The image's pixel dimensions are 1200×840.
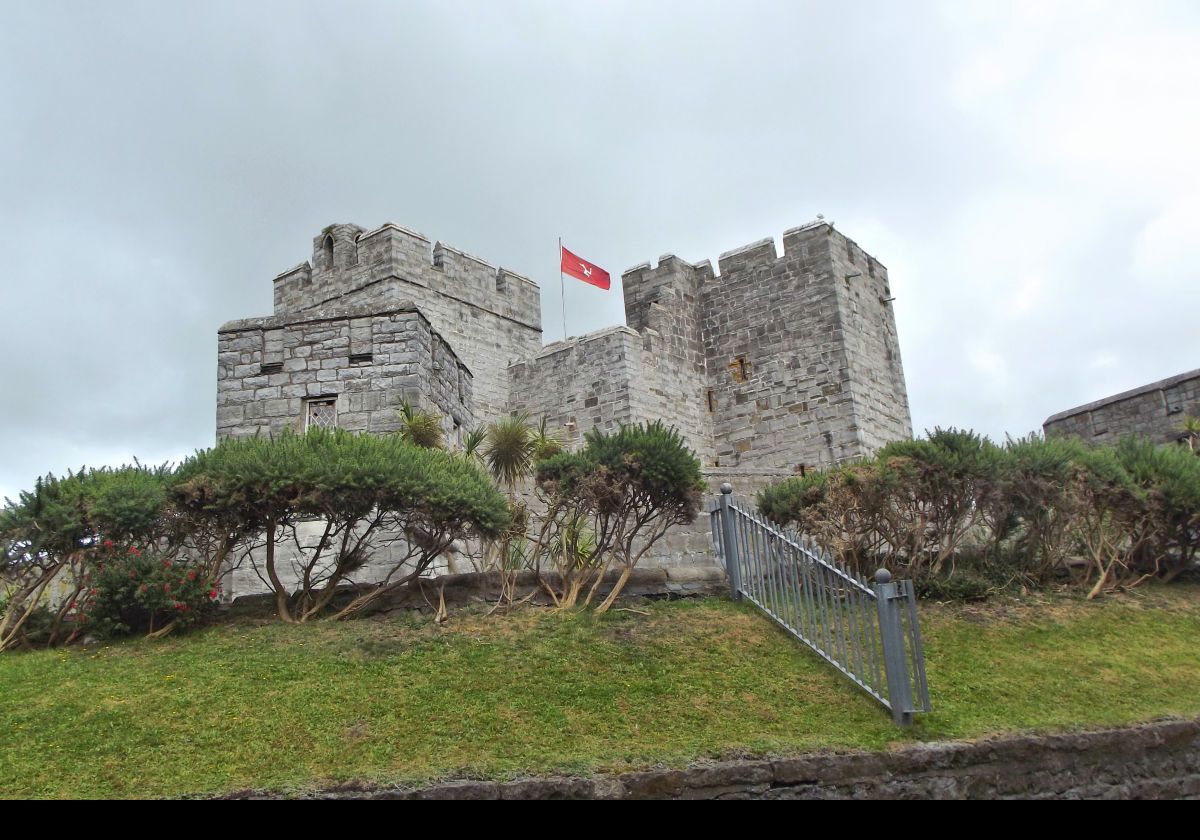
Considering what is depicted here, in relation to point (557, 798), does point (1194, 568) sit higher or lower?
higher

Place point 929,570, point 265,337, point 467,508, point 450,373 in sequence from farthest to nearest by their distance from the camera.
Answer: point 450,373 → point 265,337 → point 929,570 → point 467,508

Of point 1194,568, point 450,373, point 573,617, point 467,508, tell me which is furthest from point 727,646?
point 1194,568

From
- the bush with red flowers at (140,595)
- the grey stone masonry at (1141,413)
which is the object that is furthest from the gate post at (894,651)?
the grey stone masonry at (1141,413)

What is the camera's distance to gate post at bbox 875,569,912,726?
749cm

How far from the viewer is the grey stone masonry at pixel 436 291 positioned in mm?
22453

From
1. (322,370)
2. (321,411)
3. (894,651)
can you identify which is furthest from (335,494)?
(894,651)

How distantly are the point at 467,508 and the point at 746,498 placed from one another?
5320 millimetres

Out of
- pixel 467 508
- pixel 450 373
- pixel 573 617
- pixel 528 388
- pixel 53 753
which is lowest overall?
pixel 53 753

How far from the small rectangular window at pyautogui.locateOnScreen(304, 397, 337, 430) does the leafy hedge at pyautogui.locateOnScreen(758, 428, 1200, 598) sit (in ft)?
17.1

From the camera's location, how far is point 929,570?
11.2m

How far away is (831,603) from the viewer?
376 inches

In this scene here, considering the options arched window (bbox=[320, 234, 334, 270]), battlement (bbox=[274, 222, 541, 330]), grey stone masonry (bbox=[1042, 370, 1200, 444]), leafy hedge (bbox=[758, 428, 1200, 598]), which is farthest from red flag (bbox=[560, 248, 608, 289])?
leafy hedge (bbox=[758, 428, 1200, 598])

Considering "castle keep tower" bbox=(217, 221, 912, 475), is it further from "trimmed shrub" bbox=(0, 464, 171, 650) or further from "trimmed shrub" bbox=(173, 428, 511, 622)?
"trimmed shrub" bbox=(0, 464, 171, 650)
